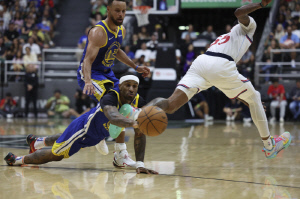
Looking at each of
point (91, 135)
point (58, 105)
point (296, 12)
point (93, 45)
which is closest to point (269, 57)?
point (296, 12)

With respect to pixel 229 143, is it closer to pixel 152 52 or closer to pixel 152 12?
pixel 152 12

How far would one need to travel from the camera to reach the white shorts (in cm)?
533

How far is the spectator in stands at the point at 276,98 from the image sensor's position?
1434 cm

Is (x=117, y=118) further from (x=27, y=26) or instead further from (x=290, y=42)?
(x=27, y=26)

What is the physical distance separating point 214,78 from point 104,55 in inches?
58.9

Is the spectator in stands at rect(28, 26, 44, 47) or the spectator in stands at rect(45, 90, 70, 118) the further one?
the spectator in stands at rect(28, 26, 44, 47)

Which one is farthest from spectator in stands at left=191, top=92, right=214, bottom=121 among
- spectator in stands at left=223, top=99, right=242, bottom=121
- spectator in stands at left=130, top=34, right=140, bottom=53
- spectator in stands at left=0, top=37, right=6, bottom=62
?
spectator in stands at left=0, top=37, right=6, bottom=62

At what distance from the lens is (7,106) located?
635 inches

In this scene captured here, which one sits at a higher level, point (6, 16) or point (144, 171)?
point (6, 16)

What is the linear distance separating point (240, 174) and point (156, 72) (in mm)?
9274

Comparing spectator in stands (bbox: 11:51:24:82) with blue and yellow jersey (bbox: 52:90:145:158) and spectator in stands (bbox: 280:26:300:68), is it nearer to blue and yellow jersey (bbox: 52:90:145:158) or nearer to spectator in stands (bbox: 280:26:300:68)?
spectator in stands (bbox: 280:26:300:68)

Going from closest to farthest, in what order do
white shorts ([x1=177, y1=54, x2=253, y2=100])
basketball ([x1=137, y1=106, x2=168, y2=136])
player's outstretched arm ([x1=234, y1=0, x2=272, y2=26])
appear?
basketball ([x1=137, y1=106, x2=168, y2=136]) < player's outstretched arm ([x1=234, y1=0, x2=272, y2=26]) < white shorts ([x1=177, y1=54, x2=253, y2=100])

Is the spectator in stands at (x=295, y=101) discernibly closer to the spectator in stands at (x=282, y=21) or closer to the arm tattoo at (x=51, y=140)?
the spectator in stands at (x=282, y=21)

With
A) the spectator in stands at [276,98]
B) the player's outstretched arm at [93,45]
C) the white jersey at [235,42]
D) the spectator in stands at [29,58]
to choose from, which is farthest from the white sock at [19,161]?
the spectator in stands at [29,58]
